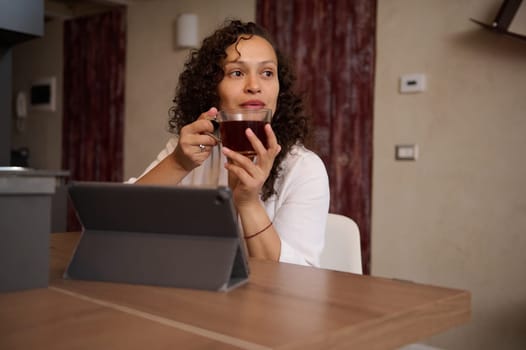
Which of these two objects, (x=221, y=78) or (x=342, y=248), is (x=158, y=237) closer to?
(x=342, y=248)

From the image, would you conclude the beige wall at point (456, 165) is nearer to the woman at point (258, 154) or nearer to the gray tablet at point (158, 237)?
the woman at point (258, 154)

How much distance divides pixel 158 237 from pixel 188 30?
154 inches

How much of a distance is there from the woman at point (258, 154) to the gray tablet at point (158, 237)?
33cm

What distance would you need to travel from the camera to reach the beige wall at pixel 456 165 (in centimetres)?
296

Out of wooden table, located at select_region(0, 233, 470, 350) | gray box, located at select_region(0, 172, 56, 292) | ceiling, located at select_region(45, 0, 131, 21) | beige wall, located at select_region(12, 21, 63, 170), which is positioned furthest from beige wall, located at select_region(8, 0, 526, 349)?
beige wall, located at select_region(12, 21, 63, 170)

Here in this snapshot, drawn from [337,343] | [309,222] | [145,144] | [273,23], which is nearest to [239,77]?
[309,222]

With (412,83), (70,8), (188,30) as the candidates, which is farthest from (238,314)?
(70,8)

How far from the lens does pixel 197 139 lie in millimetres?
1295

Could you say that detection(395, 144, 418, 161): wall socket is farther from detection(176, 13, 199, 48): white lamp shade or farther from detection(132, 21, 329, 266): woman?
detection(176, 13, 199, 48): white lamp shade

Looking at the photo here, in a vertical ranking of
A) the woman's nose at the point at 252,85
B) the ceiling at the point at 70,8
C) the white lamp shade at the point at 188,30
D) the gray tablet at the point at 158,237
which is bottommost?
the gray tablet at the point at 158,237

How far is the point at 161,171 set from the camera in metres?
1.48

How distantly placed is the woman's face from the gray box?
1020 mm

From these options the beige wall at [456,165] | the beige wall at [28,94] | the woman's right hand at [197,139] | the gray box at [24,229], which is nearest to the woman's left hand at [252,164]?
the woman's right hand at [197,139]

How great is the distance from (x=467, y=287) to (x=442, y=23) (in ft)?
4.79
